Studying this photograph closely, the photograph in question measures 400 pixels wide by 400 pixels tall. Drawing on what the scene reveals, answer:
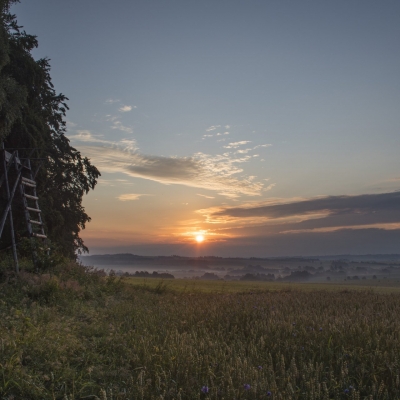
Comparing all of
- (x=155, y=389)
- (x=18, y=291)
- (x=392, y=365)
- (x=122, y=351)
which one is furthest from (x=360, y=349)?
(x=18, y=291)

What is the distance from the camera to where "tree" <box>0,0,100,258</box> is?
14.4 m

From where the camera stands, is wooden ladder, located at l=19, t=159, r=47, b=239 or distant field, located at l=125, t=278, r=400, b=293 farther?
distant field, located at l=125, t=278, r=400, b=293

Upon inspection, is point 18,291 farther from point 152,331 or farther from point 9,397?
point 9,397

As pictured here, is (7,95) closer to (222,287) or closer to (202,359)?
(202,359)

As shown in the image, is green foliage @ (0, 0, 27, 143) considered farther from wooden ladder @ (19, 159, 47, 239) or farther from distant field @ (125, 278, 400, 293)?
distant field @ (125, 278, 400, 293)

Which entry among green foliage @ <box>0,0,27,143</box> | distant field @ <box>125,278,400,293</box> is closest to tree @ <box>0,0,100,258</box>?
green foliage @ <box>0,0,27,143</box>

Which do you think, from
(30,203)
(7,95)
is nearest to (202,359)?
(7,95)

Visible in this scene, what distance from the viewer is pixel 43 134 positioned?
19484 mm

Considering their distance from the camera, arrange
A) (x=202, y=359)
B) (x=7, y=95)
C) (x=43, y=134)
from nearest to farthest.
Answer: (x=202, y=359), (x=7, y=95), (x=43, y=134)

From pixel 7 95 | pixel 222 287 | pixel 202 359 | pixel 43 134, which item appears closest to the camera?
pixel 202 359

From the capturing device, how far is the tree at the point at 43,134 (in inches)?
565

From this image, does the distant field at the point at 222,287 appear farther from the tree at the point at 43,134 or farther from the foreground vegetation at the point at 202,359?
the foreground vegetation at the point at 202,359

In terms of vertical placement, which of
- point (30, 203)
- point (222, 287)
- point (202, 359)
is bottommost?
point (222, 287)

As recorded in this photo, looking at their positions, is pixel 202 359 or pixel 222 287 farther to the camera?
pixel 222 287
